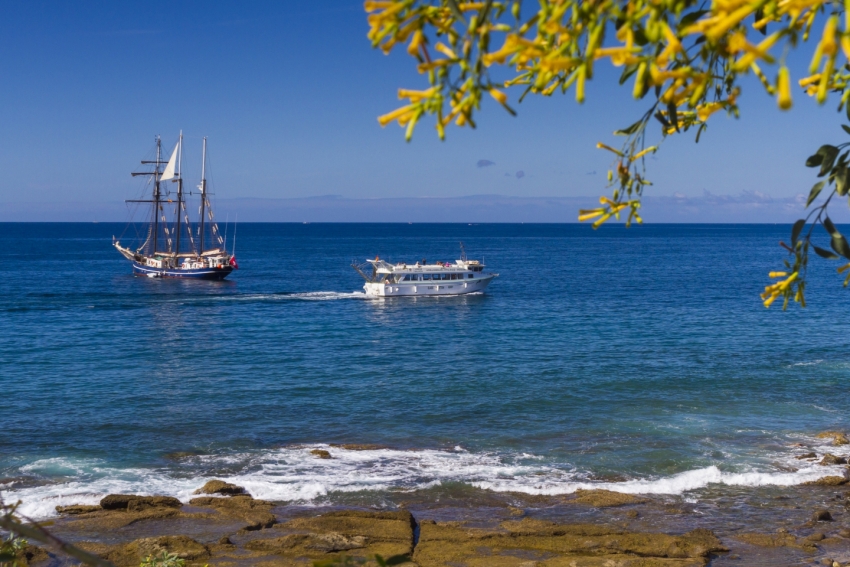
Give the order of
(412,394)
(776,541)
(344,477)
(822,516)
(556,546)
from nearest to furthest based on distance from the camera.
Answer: (556,546) → (776,541) → (822,516) → (344,477) → (412,394)

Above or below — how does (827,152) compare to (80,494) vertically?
above

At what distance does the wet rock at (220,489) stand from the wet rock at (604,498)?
9.09 m

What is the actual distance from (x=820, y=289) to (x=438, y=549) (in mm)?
66249

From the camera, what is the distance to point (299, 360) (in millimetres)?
41406

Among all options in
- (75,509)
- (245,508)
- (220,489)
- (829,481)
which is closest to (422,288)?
(220,489)

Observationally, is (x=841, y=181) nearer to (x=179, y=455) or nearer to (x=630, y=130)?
(x=630, y=130)

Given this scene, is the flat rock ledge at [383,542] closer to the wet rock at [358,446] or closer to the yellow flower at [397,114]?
the wet rock at [358,446]

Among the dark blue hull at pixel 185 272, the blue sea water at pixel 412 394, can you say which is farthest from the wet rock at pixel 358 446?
the dark blue hull at pixel 185 272

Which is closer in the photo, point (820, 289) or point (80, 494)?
point (80, 494)

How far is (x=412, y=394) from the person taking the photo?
111ft

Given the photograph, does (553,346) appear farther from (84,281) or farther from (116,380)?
(84,281)

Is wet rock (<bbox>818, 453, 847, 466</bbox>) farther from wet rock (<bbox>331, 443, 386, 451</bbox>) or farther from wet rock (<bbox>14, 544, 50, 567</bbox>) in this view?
wet rock (<bbox>14, 544, 50, 567</bbox>)

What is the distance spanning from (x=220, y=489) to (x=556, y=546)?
9.27 meters

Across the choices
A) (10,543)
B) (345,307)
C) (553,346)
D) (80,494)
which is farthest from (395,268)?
(10,543)
